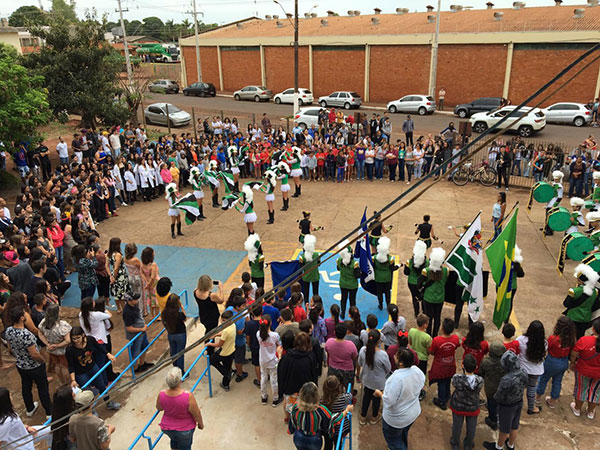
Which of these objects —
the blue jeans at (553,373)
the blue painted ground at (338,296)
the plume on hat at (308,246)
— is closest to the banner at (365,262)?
the blue painted ground at (338,296)

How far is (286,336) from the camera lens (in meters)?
5.89

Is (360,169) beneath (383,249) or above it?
beneath

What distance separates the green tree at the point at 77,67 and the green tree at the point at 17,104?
4.17 m

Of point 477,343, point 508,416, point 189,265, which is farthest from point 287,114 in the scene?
point 508,416

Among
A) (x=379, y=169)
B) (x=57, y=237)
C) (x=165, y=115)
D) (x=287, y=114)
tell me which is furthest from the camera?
(x=287, y=114)

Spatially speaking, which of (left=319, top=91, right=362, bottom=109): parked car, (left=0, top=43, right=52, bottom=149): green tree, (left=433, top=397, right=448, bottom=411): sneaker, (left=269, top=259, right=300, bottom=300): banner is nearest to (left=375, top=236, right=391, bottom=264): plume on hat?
(left=269, top=259, right=300, bottom=300): banner

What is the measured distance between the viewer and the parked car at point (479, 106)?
2802 cm

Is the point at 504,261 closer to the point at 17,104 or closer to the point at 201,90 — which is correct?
the point at 17,104

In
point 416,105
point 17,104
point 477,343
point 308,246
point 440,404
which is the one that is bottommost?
point 440,404

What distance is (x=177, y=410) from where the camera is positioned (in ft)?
16.6

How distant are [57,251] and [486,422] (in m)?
9.08

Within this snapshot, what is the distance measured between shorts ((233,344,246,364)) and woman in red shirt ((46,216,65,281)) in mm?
5280

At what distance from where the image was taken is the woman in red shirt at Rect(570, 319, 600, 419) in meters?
6.07

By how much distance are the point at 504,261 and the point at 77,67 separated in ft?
65.3
